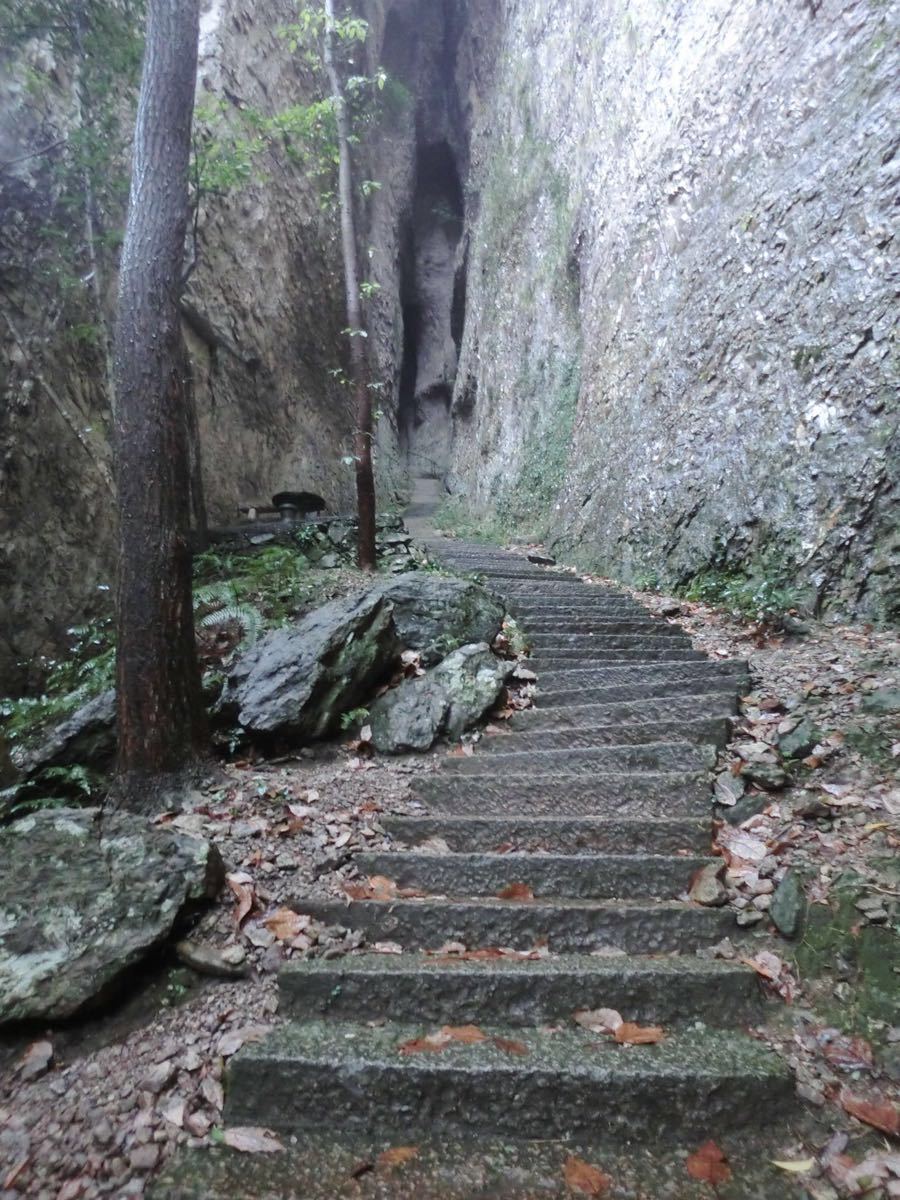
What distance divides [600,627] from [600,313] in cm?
714

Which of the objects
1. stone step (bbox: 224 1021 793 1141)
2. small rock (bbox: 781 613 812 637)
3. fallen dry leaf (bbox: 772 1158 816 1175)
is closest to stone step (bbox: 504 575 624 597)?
small rock (bbox: 781 613 812 637)

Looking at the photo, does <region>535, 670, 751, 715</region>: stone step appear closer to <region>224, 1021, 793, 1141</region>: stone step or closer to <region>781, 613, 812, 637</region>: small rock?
<region>781, 613, 812, 637</region>: small rock

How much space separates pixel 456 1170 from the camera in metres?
2.07

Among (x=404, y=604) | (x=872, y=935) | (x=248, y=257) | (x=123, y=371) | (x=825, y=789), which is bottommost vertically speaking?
(x=872, y=935)

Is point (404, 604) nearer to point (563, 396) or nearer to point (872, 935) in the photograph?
point (872, 935)

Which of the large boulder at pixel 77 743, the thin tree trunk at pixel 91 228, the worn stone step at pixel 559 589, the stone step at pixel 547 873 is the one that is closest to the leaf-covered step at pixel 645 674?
the worn stone step at pixel 559 589

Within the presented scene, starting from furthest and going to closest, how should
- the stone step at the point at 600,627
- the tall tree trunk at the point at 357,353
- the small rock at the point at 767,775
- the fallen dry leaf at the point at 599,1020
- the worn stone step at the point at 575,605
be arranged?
1. the tall tree trunk at the point at 357,353
2. the worn stone step at the point at 575,605
3. the stone step at the point at 600,627
4. the small rock at the point at 767,775
5. the fallen dry leaf at the point at 599,1020

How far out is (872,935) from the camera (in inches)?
96.6

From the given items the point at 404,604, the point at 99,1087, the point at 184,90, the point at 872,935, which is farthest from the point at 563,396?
the point at 99,1087

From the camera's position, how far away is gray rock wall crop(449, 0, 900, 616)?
5520 mm

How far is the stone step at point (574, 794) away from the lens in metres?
3.59

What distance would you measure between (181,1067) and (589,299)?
12210 mm

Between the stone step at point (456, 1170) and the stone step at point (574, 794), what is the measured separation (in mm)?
1585

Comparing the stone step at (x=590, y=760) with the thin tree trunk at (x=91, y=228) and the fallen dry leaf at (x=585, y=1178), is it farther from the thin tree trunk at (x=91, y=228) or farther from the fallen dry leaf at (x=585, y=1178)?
the thin tree trunk at (x=91, y=228)
